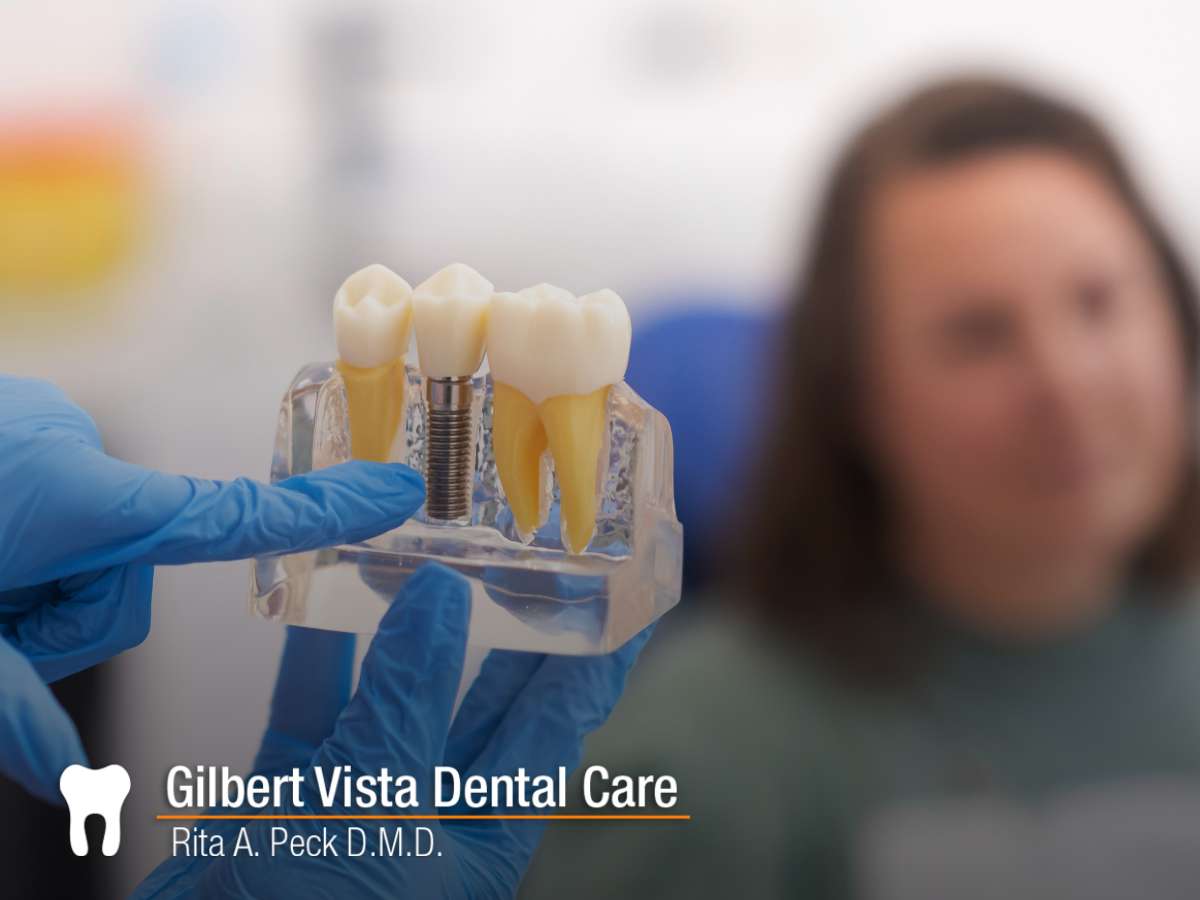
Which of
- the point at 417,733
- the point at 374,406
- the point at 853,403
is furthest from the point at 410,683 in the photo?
the point at 853,403

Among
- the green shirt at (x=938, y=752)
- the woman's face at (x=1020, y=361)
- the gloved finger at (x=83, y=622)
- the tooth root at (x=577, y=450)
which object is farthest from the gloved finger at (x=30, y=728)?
the woman's face at (x=1020, y=361)

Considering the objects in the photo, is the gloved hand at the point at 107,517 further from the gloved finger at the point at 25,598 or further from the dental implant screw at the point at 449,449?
the gloved finger at the point at 25,598

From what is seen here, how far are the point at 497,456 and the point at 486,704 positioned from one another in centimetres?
32

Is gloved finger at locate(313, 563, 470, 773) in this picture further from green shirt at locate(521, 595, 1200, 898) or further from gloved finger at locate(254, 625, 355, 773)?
green shirt at locate(521, 595, 1200, 898)

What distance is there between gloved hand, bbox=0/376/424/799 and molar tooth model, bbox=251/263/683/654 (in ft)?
0.19

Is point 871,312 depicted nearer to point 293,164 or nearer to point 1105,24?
point 1105,24

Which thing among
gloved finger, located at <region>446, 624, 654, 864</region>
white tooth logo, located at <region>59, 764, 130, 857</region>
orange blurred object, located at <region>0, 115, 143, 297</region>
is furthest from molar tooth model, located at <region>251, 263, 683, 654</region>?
orange blurred object, located at <region>0, 115, 143, 297</region>

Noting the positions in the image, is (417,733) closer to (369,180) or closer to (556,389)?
(556,389)

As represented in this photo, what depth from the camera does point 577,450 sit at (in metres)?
0.94

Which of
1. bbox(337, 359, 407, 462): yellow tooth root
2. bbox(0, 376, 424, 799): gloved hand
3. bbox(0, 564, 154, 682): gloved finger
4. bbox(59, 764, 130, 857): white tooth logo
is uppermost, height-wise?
bbox(337, 359, 407, 462): yellow tooth root

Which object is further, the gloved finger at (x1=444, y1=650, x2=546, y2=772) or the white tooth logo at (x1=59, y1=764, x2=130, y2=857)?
the gloved finger at (x1=444, y1=650, x2=546, y2=772)

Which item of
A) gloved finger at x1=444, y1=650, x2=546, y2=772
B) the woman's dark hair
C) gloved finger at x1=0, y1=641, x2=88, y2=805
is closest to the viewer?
gloved finger at x1=0, y1=641, x2=88, y2=805

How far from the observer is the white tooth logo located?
40.8 inches

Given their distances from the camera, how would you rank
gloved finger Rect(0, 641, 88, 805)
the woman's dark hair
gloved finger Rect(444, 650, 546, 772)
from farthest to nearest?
gloved finger Rect(444, 650, 546, 772) < the woman's dark hair < gloved finger Rect(0, 641, 88, 805)
